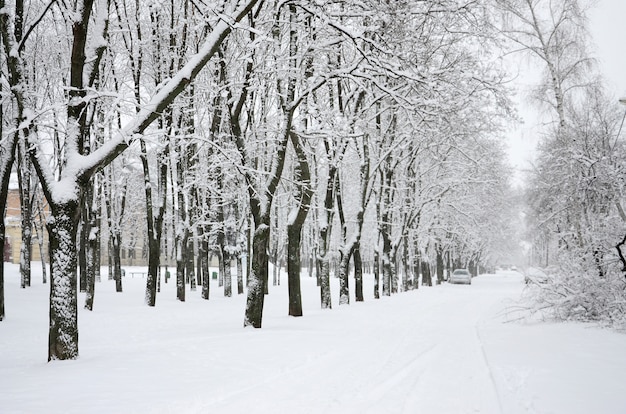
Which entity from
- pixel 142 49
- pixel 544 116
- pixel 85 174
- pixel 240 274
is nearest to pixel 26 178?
pixel 142 49

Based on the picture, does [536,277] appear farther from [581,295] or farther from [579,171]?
[579,171]

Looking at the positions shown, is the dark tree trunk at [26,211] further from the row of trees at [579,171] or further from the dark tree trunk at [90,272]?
the row of trees at [579,171]

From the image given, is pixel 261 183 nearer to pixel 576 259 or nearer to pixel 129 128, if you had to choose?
pixel 129 128

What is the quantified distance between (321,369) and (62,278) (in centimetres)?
420

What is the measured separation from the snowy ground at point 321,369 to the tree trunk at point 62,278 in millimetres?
420

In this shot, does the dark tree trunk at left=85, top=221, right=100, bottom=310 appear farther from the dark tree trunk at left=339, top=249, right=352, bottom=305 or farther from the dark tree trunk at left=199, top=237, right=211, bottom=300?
the dark tree trunk at left=339, top=249, right=352, bottom=305

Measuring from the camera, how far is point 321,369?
22.4ft

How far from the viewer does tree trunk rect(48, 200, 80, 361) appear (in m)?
7.22

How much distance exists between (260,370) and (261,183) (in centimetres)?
572

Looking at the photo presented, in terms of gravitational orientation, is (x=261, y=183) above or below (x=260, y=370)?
above

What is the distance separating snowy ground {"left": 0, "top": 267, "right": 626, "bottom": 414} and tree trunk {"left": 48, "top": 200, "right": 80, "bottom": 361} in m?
0.42

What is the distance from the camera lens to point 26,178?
2269 cm

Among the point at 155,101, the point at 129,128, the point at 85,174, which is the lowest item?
the point at 85,174

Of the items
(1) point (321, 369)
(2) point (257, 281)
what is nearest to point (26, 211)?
(2) point (257, 281)
